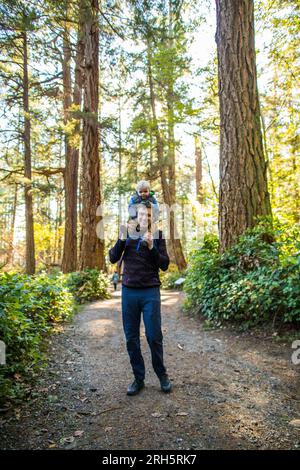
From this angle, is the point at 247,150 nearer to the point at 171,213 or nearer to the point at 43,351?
the point at 43,351

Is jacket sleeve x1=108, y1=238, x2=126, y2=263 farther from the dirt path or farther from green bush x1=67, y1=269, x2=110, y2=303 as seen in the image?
green bush x1=67, y1=269, x2=110, y2=303

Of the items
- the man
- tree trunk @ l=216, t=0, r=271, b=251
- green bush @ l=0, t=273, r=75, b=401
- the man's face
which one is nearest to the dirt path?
Answer: green bush @ l=0, t=273, r=75, b=401

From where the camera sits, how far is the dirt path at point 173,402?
101 inches

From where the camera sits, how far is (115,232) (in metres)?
30.7

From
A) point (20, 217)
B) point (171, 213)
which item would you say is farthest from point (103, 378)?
point (20, 217)

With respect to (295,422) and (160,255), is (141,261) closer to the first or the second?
(160,255)

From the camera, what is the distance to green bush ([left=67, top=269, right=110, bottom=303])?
9.84m

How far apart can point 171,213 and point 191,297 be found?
1067 centimetres

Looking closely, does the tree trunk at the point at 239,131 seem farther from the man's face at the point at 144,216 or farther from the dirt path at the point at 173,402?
the man's face at the point at 144,216

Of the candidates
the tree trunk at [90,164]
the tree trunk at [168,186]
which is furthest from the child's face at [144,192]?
the tree trunk at [168,186]

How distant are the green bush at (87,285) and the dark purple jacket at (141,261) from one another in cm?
678

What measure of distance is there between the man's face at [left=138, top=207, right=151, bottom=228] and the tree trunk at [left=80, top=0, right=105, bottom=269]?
766 centimetres

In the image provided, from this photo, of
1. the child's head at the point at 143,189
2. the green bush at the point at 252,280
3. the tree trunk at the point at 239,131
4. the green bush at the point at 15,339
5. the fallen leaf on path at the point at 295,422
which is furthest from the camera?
the tree trunk at the point at 239,131

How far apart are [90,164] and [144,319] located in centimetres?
837
